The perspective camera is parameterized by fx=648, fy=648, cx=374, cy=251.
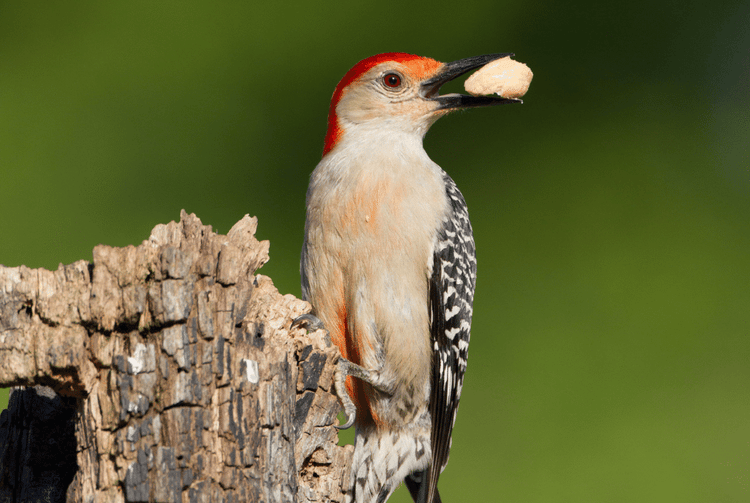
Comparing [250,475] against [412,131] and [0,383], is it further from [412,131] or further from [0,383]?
[412,131]

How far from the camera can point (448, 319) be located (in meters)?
3.39

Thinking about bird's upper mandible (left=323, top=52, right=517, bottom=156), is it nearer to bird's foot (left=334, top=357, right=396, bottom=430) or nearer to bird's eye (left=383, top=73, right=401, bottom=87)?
bird's eye (left=383, top=73, right=401, bottom=87)

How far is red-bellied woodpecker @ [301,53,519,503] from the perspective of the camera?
121 inches

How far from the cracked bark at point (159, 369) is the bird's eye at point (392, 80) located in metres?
1.72

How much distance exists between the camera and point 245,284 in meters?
2.03

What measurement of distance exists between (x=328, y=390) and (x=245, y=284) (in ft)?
1.91

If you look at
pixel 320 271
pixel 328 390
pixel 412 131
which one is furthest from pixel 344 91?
pixel 328 390

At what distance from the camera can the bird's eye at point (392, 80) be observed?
3.49 metres

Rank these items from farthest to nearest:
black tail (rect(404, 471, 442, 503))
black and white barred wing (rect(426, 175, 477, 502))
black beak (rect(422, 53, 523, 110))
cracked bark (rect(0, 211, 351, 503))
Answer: black tail (rect(404, 471, 442, 503)) → black beak (rect(422, 53, 523, 110)) → black and white barred wing (rect(426, 175, 477, 502)) → cracked bark (rect(0, 211, 351, 503))

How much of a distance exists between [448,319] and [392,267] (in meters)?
0.52

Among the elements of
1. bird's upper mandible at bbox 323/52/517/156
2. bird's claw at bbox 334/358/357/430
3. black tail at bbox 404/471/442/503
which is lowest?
black tail at bbox 404/471/442/503

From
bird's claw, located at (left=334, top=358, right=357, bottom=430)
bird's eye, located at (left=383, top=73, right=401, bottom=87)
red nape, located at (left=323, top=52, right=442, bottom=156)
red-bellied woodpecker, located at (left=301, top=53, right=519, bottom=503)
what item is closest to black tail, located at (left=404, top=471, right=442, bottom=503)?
red-bellied woodpecker, located at (left=301, top=53, right=519, bottom=503)

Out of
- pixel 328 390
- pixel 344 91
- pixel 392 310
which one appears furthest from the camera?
pixel 344 91

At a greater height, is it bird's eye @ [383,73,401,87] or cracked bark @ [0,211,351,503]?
bird's eye @ [383,73,401,87]
